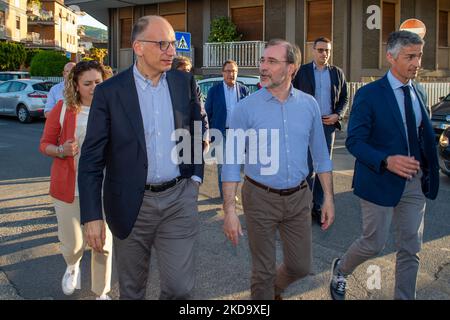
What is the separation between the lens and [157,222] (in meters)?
3.14

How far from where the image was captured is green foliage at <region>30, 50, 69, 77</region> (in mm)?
31172

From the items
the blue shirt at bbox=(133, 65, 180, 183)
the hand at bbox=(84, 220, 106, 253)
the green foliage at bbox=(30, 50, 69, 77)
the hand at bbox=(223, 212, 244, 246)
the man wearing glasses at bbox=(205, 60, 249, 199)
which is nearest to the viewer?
the hand at bbox=(84, 220, 106, 253)

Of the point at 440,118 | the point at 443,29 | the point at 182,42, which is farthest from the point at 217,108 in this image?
the point at 443,29

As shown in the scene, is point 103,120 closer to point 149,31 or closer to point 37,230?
point 149,31

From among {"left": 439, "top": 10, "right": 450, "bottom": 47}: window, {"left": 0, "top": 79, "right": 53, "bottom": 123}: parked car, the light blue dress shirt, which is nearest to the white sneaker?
the light blue dress shirt

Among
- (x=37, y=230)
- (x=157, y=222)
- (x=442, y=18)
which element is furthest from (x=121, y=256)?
(x=442, y=18)

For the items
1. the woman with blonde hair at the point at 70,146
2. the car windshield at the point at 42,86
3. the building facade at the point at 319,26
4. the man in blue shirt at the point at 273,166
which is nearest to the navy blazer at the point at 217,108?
the woman with blonde hair at the point at 70,146

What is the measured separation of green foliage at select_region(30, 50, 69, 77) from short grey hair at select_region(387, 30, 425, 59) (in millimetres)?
29512

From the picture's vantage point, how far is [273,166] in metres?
3.64

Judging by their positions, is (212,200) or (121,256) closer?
(121,256)

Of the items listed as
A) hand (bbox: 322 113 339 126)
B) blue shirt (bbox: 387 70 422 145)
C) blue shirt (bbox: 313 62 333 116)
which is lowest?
hand (bbox: 322 113 339 126)

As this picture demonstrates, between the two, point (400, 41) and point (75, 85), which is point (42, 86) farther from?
point (400, 41)

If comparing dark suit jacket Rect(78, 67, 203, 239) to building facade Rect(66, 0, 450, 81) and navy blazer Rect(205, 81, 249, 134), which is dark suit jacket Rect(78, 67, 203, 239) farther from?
building facade Rect(66, 0, 450, 81)

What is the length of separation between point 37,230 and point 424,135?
176 inches
